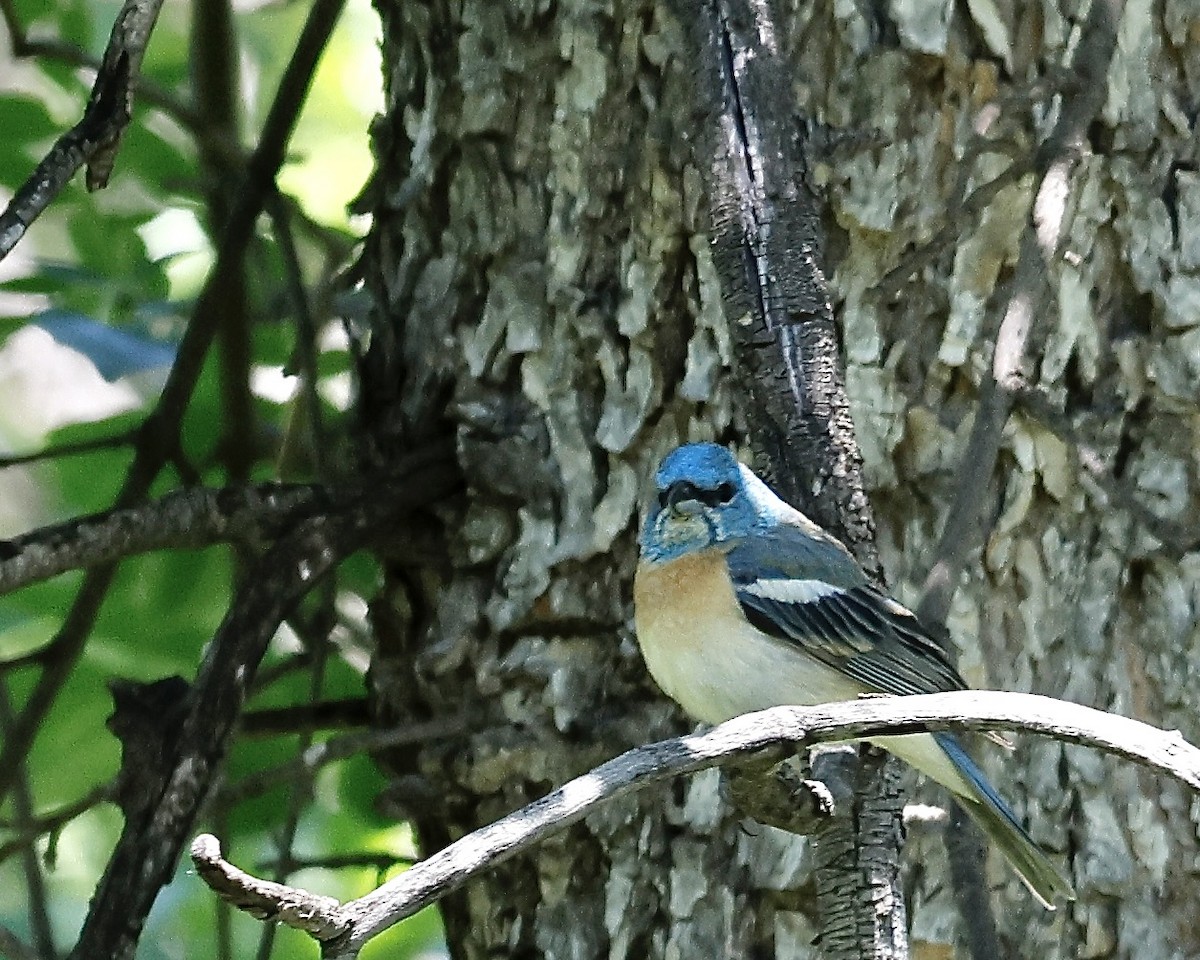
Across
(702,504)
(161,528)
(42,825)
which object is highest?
(161,528)

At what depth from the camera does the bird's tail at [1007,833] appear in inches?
108

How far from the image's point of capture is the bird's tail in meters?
2.75

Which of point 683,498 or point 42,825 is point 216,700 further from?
point 683,498

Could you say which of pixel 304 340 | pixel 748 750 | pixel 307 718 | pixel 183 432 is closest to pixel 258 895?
pixel 748 750

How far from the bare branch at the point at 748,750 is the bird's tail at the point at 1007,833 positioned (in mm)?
999

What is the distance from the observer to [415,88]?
348 cm

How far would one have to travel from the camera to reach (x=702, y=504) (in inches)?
114

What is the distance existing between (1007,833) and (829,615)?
18.9 inches

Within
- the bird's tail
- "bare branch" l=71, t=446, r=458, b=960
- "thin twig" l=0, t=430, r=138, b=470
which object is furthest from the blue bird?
"thin twig" l=0, t=430, r=138, b=470

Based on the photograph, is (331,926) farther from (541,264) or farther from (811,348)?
(541,264)

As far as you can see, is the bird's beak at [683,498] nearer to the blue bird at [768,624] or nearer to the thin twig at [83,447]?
the blue bird at [768,624]

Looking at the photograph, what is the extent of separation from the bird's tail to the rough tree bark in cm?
13

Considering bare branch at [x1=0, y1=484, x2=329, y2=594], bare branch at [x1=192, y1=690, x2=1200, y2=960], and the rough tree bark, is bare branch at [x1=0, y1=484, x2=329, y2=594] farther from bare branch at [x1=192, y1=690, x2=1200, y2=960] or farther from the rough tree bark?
bare branch at [x1=192, y1=690, x2=1200, y2=960]

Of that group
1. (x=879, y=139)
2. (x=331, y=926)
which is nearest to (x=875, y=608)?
(x=879, y=139)
